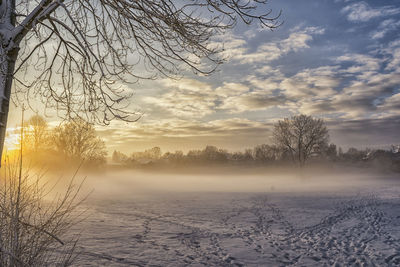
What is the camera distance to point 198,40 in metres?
5.70

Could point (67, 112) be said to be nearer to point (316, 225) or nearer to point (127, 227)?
→ point (127, 227)

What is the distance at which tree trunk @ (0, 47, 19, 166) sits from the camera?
4.65 m

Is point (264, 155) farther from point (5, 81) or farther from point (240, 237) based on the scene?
point (5, 81)

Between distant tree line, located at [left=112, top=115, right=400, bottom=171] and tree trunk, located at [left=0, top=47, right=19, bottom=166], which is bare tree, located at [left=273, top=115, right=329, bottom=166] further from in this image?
tree trunk, located at [left=0, top=47, right=19, bottom=166]

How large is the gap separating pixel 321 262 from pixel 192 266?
3.95m

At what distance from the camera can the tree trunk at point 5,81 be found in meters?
4.65

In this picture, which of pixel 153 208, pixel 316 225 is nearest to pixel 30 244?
pixel 316 225

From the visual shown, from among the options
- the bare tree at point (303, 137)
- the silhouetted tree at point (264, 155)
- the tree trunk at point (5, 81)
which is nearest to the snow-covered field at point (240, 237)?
the tree trunk at point (5, 81)

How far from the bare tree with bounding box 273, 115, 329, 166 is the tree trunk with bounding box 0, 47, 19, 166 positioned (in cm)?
4287

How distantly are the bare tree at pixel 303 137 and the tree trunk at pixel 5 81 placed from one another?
141 ft

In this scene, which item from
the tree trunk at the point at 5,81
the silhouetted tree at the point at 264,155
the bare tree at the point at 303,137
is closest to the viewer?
the tree trunk at the point at 5,81

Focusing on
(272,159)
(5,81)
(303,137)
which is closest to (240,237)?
(5,81)

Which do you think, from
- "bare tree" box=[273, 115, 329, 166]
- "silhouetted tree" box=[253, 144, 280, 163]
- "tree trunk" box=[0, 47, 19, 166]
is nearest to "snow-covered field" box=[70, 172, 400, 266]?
"tree trunk" box=[0, 47, 19, 166]

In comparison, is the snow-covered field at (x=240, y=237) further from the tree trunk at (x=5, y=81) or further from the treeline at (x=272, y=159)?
the treeline at (x=272, y=159)
